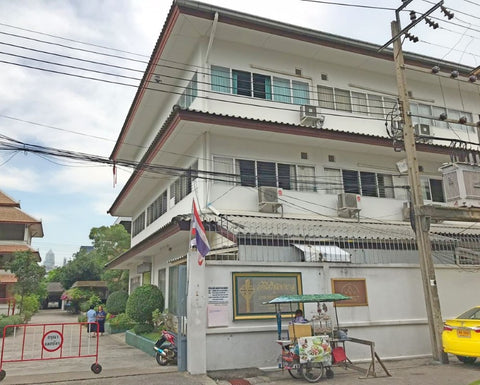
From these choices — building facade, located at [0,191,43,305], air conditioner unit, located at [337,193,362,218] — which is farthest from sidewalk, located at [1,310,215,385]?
building facade, located at [0,191,43,305]

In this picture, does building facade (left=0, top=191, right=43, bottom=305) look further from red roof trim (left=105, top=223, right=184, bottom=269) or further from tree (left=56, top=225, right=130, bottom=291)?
red roof trim (left=105, top=223, right=184, bottom=269)

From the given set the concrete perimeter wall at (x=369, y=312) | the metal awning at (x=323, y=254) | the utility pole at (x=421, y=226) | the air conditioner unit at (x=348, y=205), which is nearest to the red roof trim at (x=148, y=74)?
the utility pole at (x=421, y=226)

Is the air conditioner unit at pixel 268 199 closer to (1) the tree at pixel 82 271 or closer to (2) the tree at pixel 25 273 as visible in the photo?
(2) the tree at pixel 25 273

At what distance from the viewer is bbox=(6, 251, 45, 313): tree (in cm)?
2830

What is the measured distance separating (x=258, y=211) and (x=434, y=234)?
6064mm

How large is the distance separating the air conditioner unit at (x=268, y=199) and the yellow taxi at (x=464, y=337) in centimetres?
579

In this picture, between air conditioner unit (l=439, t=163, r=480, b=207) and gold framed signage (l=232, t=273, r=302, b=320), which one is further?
air conditioner unit (l=439, t=163, r=480, b=207)

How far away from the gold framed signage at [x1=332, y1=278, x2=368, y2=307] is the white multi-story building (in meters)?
0.03

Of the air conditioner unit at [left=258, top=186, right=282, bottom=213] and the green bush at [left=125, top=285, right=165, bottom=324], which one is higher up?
the air conditioner unit at [left=258, top=186, right=282, bottom=213]

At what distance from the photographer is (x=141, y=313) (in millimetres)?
14031

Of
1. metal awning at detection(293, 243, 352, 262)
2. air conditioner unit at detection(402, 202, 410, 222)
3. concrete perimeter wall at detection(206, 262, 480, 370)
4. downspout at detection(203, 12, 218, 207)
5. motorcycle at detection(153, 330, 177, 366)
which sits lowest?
motorcycle at detection(153, 330, 177, 366)

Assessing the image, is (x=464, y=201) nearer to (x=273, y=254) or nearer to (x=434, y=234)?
(x=434, y=234)

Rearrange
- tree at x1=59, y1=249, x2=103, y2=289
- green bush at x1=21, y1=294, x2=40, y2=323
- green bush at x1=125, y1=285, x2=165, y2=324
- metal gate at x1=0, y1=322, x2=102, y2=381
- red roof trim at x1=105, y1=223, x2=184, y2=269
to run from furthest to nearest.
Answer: tree at x1=59, y1=249, x2=103, y2=289 → green bush at x1=21, y1=294, x2=40, y2=323 → green bush at x1=125, y1=285, x2=165, y2=324 → red roof trim at x1=105, y1=223, x2=184, y2=269 → metal gate at x1=0, y1=322, x2=102, y2=381

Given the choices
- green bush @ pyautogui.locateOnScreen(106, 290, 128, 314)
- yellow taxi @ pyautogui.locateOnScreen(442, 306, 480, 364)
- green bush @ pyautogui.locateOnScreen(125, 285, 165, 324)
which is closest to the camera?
yellow taxi @ pyautogui.locateOnScreen(442, 306, 480, 364)
